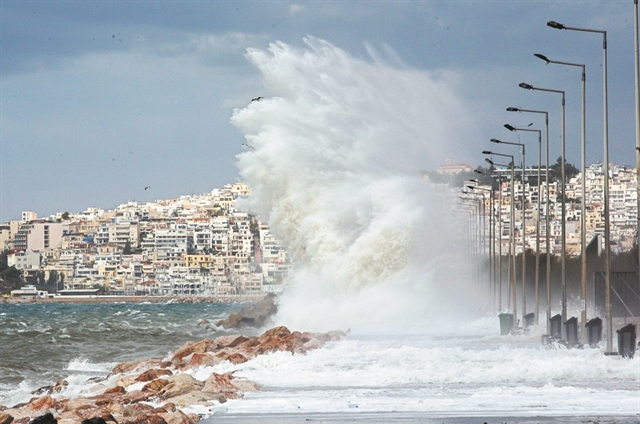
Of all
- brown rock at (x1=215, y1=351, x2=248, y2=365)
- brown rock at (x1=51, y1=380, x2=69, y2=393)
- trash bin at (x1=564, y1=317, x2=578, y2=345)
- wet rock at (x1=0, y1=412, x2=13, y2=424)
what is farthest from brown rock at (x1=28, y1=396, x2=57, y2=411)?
trash bin at (x1=564, y1=317, x2=578, y2=345)

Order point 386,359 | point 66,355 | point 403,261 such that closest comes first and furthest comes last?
point 386,359 → point 66,355 → point 403,261

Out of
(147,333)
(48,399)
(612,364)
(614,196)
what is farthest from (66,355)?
(614,196)

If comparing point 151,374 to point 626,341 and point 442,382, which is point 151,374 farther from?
point 626,341

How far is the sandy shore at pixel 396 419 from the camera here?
615 inches

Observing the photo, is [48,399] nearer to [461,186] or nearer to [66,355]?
[66,355]

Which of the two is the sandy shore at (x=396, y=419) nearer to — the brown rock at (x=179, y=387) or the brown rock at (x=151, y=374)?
the brown rock at (x=179, y=387)

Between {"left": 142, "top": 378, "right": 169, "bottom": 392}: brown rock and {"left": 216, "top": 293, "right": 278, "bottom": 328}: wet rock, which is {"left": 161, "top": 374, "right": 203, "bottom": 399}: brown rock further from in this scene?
{"left": 216, "top": 293, "right": 278, "bottom": 328}: wet rock

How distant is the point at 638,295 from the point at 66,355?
904 inches

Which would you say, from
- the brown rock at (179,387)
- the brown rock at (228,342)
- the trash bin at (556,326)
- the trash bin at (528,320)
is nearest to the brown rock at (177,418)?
the brown rock at (179,387)

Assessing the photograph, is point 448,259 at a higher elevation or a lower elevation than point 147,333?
higher

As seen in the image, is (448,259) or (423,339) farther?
(448,259)

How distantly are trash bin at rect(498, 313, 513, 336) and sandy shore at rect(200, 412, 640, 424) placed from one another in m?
25.9

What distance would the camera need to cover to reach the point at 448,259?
67.4 m

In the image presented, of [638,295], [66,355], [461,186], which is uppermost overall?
[461,186]
